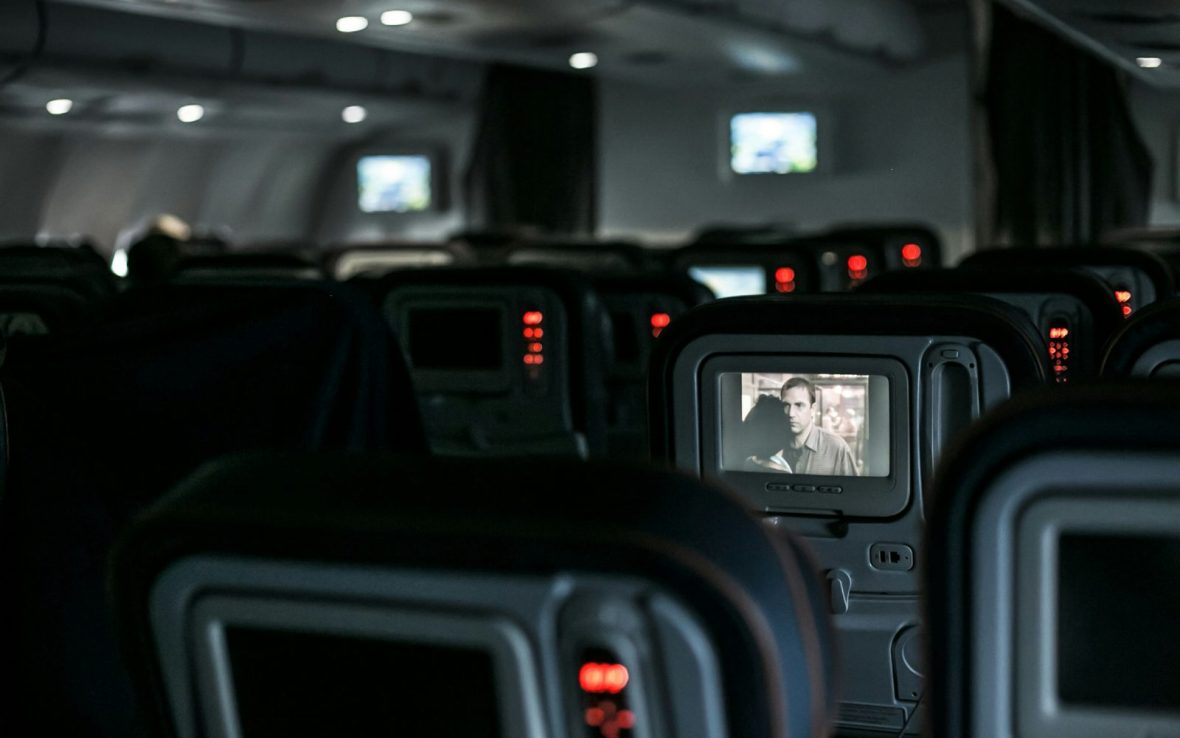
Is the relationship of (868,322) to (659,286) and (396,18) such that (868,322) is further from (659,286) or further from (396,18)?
(396,18)

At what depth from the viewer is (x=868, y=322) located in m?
3.60

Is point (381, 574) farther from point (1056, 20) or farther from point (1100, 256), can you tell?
point (1056, 20)

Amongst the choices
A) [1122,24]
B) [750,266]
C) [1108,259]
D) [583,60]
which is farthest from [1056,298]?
[583,60]

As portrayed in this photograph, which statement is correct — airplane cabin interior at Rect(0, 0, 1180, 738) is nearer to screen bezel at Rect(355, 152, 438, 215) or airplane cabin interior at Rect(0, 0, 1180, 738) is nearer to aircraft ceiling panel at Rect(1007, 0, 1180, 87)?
aircraft ceiling panel at Rect(1007, 0, 1180, 87)

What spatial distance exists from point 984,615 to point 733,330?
230 centimetres

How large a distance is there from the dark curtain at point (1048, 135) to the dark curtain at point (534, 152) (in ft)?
18.8

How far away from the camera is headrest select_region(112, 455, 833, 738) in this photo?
3.83ft

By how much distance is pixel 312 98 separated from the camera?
15367 millimetres

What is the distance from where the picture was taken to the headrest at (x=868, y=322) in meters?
3.52

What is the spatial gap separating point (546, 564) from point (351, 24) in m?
10.3

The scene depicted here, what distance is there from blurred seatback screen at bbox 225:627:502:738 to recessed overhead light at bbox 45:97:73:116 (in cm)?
1282

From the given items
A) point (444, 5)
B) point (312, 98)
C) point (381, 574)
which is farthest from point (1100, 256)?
point (312, 98)

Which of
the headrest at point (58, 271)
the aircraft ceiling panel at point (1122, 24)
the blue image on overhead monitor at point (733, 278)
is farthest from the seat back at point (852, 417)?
the aircraft ceiling panel at point (1122, 24)

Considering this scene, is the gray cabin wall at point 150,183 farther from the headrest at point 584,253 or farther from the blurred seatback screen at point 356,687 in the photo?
the blurred seatback screen at point 356,687
